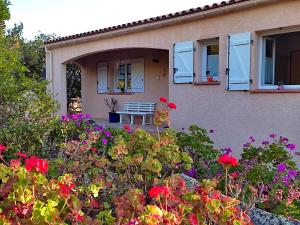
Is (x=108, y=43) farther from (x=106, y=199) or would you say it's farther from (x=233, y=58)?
(x=106, y=199)

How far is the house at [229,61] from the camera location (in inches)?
275

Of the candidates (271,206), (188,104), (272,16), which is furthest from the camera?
(188,104)

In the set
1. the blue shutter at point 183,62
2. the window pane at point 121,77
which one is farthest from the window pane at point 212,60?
the window pane at point 121,77

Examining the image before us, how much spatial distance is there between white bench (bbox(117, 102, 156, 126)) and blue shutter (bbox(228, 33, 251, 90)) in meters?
4.64

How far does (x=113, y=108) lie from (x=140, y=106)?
5.67ft

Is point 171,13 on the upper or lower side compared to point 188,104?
upper

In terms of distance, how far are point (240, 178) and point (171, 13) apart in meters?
5.85

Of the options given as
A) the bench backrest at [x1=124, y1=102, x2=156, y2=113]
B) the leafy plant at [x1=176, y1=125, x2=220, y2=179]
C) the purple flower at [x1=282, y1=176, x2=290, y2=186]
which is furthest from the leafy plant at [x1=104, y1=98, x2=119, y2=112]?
the purple flower at [x1=282, y1=176, x2=290, y2=186]

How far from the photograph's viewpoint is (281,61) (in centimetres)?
916

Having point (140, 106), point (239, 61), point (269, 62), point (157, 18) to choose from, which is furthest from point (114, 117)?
point (269, 62)

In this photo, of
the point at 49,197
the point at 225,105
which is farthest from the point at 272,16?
the point at 49,197

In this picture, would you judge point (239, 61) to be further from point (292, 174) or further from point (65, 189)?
point (65, 189)

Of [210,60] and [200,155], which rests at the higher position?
[210,60]

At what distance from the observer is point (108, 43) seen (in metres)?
Result: 11.2
